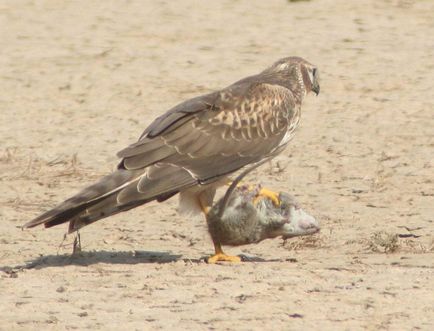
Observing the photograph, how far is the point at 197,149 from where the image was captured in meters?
9.53

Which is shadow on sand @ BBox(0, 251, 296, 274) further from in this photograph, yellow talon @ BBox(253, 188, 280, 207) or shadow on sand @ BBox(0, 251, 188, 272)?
yellow talon @ BBox(253, 188, 280, 207)

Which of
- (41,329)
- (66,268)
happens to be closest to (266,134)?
(66,268)

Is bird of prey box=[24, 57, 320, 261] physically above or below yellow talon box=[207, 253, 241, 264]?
above

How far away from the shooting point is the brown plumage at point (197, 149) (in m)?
9.15

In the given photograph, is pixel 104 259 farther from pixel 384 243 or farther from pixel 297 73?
pixel 297 73

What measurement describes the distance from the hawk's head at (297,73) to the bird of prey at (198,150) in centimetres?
14

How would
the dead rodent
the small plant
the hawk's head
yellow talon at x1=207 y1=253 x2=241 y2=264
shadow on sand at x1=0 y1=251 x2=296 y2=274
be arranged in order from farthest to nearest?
the hawk's head
the small plant
the dead rodent
yellow talon at x1=207 y1=253 x2=241 y2=264
shadow on sand at x1=0 y1=251 x2=296 y2=274

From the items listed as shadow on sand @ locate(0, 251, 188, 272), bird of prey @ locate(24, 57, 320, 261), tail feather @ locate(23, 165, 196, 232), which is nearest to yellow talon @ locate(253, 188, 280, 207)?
bird of prey @ locate(24, 57, 320, 261)

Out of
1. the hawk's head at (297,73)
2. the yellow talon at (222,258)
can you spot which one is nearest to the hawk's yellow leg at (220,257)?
the yellow talon at (222,258)

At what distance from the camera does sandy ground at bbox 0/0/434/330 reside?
316 inches

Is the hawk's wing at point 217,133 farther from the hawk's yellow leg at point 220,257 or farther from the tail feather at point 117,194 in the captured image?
the hawk's yellow leg at point 220,257

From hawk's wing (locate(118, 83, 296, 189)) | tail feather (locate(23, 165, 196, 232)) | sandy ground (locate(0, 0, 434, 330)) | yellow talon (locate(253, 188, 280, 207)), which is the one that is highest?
hawk's wing (locate(118, 83, 296, 189))

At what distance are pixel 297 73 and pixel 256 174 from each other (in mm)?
2016

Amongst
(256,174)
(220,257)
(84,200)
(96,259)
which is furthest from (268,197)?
(256,174)
